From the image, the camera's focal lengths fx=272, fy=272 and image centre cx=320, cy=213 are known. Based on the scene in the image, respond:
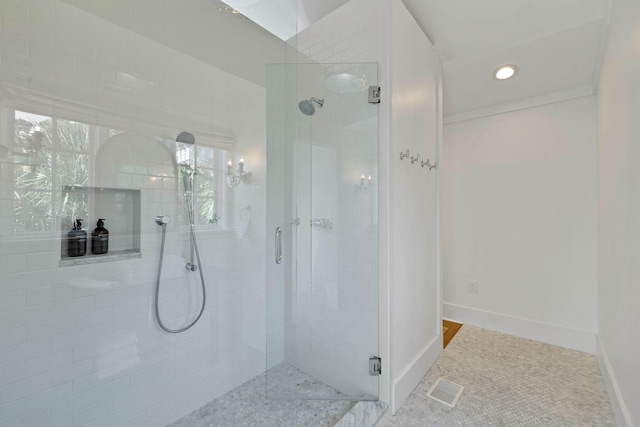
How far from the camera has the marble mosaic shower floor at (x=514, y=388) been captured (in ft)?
4.99

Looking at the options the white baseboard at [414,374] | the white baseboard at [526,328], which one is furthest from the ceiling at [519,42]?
the white baseboard at [414,374]

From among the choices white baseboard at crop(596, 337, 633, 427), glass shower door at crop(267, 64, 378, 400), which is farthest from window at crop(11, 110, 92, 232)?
white baseboard at crop(596, 337, 633, 427)

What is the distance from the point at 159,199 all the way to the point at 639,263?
2290 millimetres

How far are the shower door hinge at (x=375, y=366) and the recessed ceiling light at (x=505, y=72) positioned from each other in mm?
2416

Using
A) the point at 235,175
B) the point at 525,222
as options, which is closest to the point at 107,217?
the point at 235,175

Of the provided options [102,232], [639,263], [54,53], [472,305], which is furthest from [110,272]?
[472,305]

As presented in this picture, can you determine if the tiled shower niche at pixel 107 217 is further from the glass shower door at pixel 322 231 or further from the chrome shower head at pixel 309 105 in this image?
the chrome shower head at pixel 309 105

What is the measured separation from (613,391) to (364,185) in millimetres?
1823

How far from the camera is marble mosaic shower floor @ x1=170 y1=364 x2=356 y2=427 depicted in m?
1.53

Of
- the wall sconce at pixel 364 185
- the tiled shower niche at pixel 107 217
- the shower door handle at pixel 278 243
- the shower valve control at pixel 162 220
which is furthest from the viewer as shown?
the shower door handle at pixel 278 243

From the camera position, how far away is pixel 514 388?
5.82 ft

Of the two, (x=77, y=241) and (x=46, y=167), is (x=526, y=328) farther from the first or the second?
(x=46, y=167)

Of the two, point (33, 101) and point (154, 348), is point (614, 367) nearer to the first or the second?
point (154, 348)

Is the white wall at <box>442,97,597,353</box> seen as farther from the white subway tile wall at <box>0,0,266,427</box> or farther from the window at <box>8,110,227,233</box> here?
the window at <box>8,110,227,233</box>
